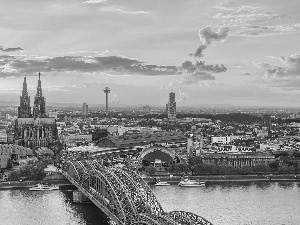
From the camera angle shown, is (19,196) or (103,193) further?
(19,196)

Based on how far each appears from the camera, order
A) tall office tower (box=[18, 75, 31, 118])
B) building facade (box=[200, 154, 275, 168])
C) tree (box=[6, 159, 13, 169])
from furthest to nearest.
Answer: tall office tower (box=[18, 75, 31, 118])
building facade (box=[200, 154, 275, 168])
tree (box=[6, 159, 13, 169])

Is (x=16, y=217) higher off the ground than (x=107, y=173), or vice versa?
(x=107, y=173)

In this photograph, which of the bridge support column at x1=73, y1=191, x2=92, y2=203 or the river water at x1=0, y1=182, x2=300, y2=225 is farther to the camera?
the bridge support column at x1=73, y1=191, x2=92, y2=203

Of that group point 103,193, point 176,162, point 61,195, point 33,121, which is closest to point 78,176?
point 61,195

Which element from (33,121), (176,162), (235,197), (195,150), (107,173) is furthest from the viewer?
(33,121)

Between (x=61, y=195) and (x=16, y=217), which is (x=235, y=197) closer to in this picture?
(x=61, y=195)

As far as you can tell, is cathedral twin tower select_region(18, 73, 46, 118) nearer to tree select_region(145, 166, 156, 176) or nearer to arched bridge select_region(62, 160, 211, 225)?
tree select_region(145, 166, 156, 176)

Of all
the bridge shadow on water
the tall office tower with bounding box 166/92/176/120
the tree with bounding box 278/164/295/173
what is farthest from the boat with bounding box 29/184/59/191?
the tall office tower with bounding box 166/92/176/120
